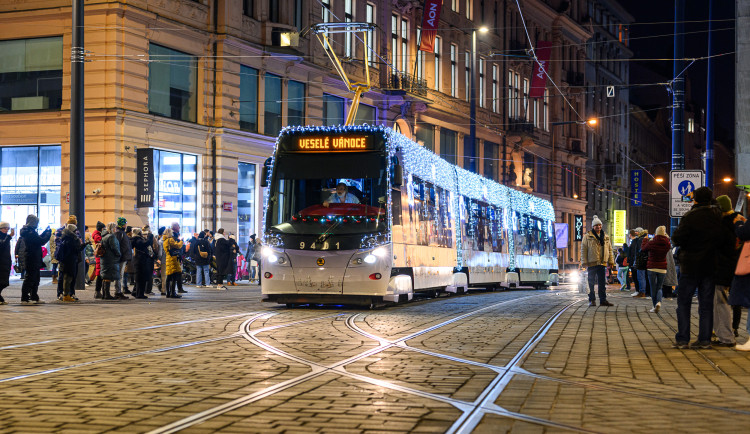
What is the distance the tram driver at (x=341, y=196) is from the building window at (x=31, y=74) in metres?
15.3

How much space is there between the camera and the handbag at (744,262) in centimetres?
1091

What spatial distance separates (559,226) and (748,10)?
3615 cm

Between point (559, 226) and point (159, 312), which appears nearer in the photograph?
point (159, 312)

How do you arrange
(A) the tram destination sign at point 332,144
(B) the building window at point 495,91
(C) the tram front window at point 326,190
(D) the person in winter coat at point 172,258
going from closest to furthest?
(C) the tram front window at point 326,190 < (A) the tram destination sign at point 332,144 < (D) the person in winter coat at point 172,258 < (B) the building window at point 495,91

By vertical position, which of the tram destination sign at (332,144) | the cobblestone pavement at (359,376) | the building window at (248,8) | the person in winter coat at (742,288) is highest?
the building window at (248,8)

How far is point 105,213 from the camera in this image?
29.2 meters

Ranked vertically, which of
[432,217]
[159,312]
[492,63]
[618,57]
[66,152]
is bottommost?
[159,312]

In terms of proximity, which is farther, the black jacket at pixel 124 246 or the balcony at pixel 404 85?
the balcony at pixel 404 85

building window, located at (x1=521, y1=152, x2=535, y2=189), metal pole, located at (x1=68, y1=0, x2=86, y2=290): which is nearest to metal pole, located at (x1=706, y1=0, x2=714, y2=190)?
metal pole, located at (x1=68, y1=0, x2=86, y2=290)

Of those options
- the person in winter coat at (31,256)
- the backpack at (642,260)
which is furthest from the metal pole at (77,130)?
the backpack at (642,260)

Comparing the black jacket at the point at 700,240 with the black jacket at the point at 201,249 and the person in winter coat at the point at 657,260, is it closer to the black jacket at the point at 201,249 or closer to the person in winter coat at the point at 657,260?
the person in winter coat at the point at 657,260

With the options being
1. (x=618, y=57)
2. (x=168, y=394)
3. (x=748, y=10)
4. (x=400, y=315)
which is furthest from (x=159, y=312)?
(x=618, y=57)

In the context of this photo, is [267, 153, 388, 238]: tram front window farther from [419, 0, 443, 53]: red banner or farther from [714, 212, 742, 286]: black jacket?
[419, 0, 443, 53]: red banner

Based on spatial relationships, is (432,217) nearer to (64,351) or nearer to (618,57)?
(64,351)
